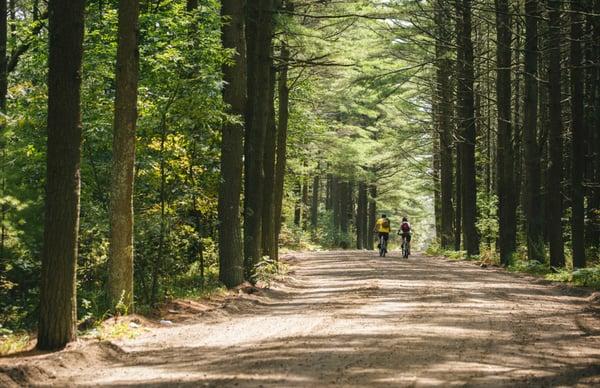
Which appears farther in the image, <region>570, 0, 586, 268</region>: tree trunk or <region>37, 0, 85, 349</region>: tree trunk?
<region>570, 0, 586, 268</region>: tree trunk

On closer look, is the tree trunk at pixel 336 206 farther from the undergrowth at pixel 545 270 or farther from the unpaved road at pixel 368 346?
the unpaved road at pixel 368 346

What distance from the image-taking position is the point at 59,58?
26.4ft

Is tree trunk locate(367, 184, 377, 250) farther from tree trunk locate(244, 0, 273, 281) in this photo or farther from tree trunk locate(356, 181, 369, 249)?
tree trunk locate(244, 0, 273, 281)

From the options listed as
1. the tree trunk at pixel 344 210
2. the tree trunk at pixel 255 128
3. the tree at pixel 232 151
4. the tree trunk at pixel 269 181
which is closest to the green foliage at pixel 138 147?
the tree at pixel 232 151

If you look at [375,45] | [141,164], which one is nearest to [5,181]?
[141,164]

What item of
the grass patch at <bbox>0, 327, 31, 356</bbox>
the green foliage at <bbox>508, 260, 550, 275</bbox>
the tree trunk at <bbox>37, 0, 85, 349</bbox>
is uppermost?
the tree trunk at <bbox>37, 0, 85, 349</bbox>

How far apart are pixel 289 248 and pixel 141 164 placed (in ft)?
97.7

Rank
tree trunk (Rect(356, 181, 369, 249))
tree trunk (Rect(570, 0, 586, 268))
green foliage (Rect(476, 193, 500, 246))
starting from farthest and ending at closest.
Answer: tree trunk (Rect(356, 181, 369, 249)), green foliage (Rect(476, 193, 500, 246)), tree trunk (Rect(570, 0, 586, 268))

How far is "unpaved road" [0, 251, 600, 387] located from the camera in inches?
260

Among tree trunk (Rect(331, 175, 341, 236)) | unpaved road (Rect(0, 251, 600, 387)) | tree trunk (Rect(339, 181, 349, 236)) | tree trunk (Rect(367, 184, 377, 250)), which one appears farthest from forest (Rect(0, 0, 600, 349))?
tree trunk (Rect(331, 175, 341, 236))

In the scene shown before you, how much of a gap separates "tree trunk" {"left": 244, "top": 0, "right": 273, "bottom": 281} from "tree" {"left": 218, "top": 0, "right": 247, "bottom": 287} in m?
1.60

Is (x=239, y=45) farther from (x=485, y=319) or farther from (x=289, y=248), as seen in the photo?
(x=289, y=248)

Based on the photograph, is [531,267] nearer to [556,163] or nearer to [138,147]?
[556,163]

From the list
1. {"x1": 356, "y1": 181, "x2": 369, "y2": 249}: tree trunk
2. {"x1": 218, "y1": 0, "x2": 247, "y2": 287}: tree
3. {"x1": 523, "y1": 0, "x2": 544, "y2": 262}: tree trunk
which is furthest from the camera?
{"x1": 356, "y1": 181, "x2": 369, "y2": 249}: tree trunk
